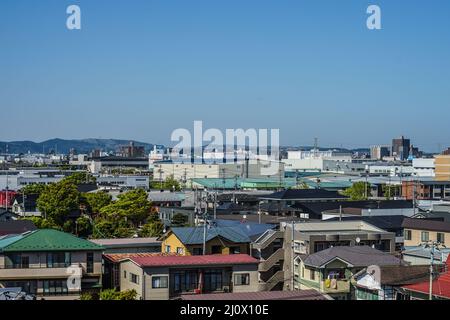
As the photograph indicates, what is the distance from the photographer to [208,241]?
1003cm

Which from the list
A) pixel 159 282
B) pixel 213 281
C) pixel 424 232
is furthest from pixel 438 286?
pixel 424 232

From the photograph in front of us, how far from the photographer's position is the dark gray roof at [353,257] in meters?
8.76

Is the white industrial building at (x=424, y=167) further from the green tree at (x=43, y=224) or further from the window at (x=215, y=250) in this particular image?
the window at (x=215, y=250)

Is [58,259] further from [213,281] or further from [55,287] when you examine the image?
[213,281]

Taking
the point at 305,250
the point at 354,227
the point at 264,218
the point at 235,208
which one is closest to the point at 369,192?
the point at 235,208

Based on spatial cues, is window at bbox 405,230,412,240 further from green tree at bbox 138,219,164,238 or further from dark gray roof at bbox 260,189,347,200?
dark gray roof at bbox 260,189,347,200

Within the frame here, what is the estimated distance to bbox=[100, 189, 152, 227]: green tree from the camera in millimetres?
16109

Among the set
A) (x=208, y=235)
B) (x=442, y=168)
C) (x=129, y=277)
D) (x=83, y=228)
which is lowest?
(x=83, y=228)

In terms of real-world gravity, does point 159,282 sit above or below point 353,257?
below

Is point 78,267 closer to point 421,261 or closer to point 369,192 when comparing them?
point 421,261

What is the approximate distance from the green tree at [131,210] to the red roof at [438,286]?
388 inches

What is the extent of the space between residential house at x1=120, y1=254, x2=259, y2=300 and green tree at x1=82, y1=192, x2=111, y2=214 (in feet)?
29.5

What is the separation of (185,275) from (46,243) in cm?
177

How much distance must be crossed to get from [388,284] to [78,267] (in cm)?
373
